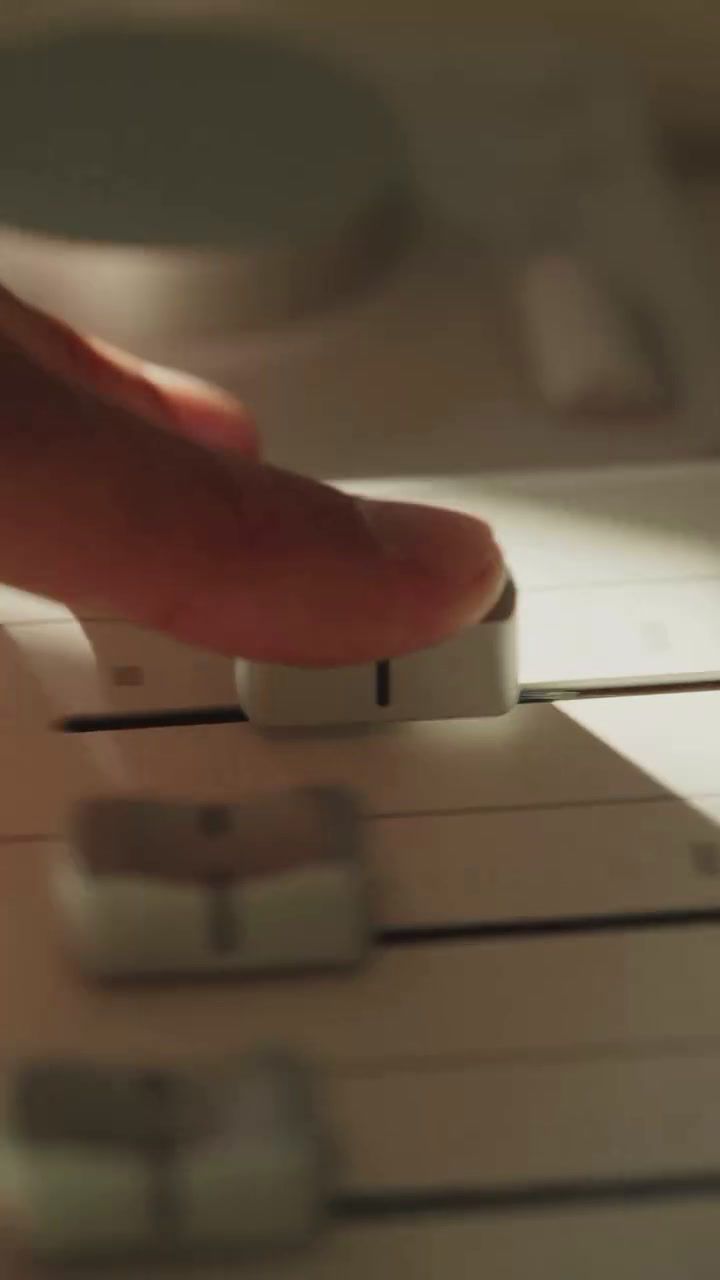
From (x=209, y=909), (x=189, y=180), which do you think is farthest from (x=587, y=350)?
(x=209, y=909)

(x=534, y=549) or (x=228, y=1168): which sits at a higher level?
(x=534, y=549)

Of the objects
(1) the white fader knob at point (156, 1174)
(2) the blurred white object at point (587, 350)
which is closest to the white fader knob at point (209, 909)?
(1) the white fader knob at point (156, 1174)

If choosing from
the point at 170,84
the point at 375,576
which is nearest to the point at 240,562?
the point at 375,576

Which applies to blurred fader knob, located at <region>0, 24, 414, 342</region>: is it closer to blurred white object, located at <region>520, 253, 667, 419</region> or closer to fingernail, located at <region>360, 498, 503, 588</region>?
blurred white object, located at <region>520, 253, 667, 419</region>

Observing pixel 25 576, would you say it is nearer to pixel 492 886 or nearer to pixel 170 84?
pixel 492 886

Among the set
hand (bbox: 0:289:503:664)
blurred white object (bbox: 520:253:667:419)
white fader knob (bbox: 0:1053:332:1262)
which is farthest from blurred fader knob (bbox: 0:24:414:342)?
white fader knob (bbox: 0:1053:332:1262)

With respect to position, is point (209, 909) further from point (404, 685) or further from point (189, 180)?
point (189, 180)
